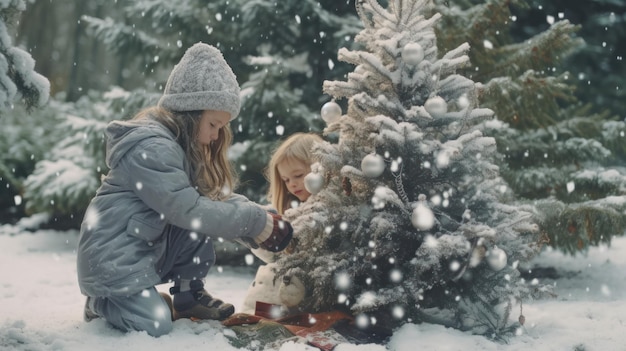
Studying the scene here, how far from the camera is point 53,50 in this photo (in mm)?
21594

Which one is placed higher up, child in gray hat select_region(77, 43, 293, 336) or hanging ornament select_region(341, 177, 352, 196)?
hanging ornament select_region(341, 177, 352, 196)

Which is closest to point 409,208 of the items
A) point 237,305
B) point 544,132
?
point 237,305

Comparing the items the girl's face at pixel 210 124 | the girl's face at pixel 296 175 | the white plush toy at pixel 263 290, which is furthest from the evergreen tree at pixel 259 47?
the girl's face at pixel 210 124

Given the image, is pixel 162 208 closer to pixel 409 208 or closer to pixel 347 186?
pixel 347 186

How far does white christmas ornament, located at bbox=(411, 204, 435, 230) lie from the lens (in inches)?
137

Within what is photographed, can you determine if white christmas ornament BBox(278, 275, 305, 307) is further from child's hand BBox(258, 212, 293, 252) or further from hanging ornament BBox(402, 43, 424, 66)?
hanging ornament BBox(402, 43, 424, 66)

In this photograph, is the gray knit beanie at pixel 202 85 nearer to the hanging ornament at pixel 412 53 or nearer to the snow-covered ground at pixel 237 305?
the hanging ornament at pixel 412 53

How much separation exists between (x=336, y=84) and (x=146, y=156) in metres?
1.21

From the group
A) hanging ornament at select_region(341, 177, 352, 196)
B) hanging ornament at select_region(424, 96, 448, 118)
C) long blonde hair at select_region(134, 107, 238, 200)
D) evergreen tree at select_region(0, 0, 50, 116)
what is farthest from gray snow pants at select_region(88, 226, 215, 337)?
hanging ornament at select_region(424, 96, 448, 118)

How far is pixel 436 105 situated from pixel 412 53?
0.31m

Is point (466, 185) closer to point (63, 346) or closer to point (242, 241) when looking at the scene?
point (242, 241)

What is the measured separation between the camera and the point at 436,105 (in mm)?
3627

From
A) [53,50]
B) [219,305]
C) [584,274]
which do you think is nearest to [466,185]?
[219,305]

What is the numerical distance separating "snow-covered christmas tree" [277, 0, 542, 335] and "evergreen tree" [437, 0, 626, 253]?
1607 mm
